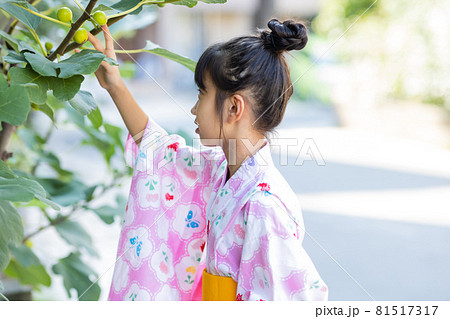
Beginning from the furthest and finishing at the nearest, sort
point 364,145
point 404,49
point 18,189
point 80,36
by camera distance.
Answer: point 404,49, point 364,145, point 80,36, point 18,189

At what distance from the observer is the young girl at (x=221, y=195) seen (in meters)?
0.69

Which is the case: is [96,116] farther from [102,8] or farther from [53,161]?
[53,161]

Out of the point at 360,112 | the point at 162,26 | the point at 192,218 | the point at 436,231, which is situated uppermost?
the point at 162,26

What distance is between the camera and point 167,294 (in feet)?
2.74

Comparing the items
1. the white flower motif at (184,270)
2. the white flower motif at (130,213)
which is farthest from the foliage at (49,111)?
the white flower motif at (184,270)

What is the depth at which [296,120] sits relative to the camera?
3.87ft

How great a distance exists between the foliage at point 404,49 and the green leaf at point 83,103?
3.12 m

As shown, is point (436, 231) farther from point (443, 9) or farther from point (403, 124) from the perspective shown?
point (443, 9)

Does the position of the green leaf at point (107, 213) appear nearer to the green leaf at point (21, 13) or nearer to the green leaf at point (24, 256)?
the green leaf at point (24, 256)

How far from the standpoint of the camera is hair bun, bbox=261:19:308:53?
73 centimetres

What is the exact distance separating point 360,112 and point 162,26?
3.05 meters

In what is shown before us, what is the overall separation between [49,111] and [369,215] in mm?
791

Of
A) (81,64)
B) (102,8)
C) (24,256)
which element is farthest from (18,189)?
(24,256)
